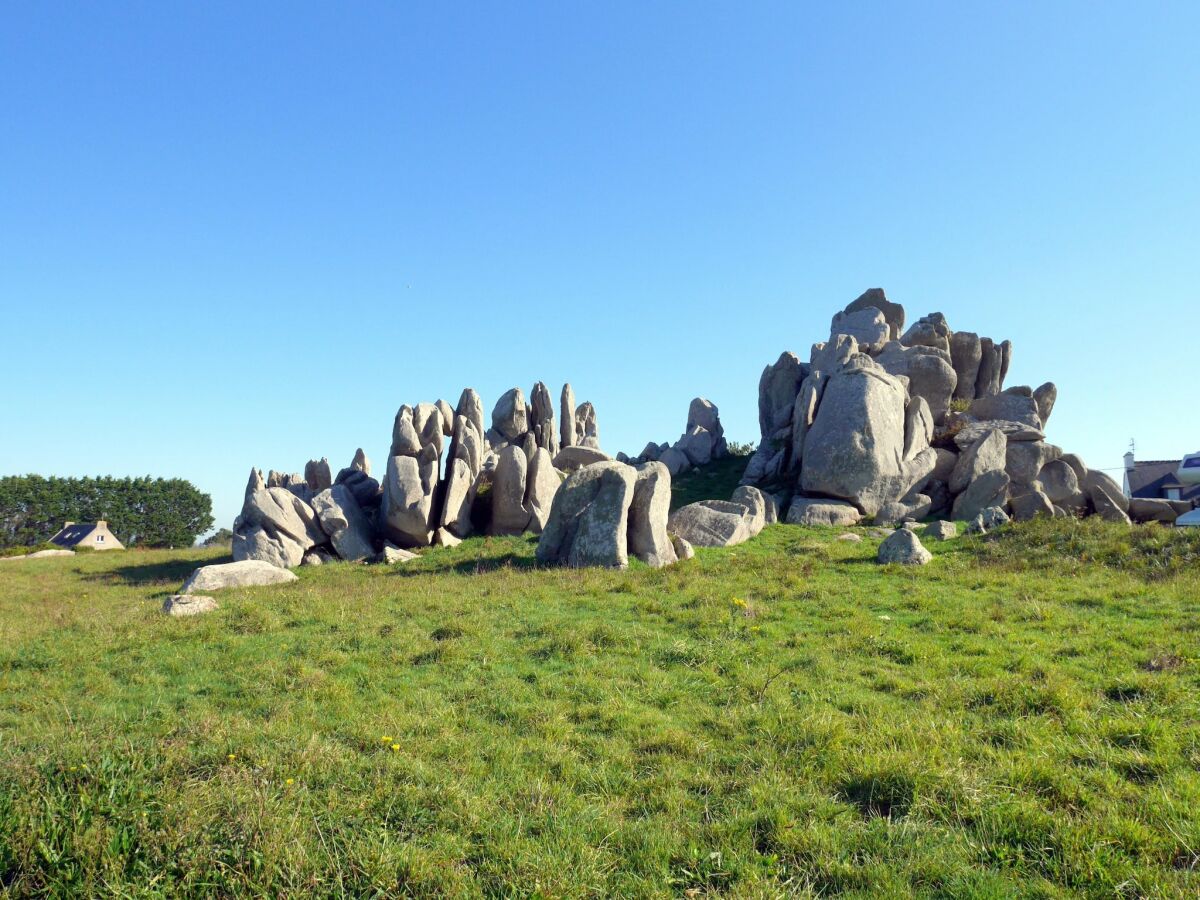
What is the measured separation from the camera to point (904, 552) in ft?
66.1

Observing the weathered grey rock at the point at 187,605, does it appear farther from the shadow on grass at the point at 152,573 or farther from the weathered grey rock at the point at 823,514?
the weathered grey rock at the point at 823,514

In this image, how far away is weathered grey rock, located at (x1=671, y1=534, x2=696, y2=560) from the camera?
2269 cm

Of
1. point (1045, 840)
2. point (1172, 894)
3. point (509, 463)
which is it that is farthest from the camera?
point (509, 463)

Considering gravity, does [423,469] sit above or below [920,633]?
above

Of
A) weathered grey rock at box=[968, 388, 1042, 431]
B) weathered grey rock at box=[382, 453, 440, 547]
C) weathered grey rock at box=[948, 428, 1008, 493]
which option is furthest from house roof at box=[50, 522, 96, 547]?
weathered grey rock at box=[968, 388, 1042, 431]

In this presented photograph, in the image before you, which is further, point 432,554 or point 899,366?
point 899,366

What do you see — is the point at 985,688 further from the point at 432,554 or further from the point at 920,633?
the point at 432,554

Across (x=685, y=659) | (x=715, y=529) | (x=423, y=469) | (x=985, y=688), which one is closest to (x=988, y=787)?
(x=985, y=688)

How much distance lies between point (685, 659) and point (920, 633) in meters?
4.54

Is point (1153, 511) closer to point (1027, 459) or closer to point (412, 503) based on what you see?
point (1027, 459)

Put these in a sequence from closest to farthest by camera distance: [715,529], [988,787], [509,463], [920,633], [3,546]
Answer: [988,787] → [920,633] → [715,529] → [509,463] → [3,546]

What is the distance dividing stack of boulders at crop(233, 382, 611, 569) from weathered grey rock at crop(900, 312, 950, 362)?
25236 millimetres

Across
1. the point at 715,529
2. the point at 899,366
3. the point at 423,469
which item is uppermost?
the point at 899,366

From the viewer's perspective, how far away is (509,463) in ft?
96.4
